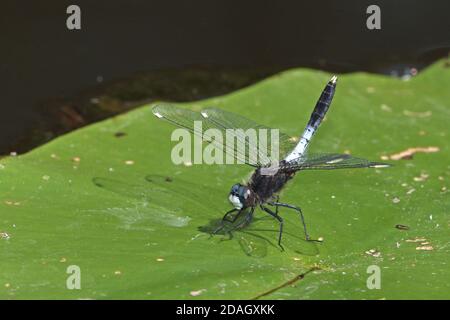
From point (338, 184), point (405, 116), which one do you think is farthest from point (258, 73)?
point (338, 184)

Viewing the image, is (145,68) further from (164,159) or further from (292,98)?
(164,159)
